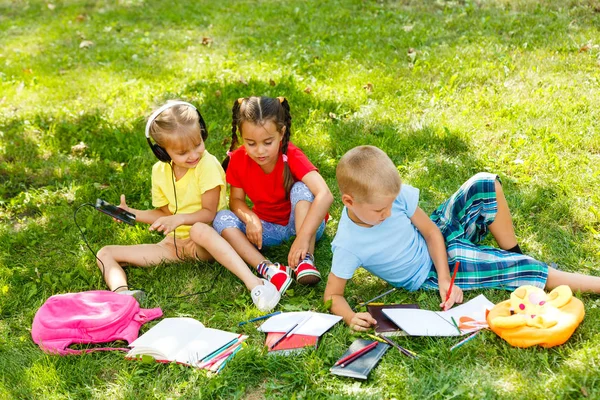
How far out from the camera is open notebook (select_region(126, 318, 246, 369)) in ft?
10.0

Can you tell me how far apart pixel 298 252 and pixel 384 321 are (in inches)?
29.8

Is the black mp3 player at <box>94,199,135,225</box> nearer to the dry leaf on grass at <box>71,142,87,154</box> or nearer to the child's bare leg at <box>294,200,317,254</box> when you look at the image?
the child's bare leg at <box>294,200,317,254</box>

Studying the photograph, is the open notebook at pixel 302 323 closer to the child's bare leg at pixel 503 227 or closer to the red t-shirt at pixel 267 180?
the red t-shirt at pixel 267 180

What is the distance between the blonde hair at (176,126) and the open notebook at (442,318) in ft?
5.28

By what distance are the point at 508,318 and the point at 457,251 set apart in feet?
2.03

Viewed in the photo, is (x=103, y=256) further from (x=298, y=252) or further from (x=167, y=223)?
(x=298, y=252)

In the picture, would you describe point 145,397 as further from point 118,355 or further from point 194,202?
point 194,202

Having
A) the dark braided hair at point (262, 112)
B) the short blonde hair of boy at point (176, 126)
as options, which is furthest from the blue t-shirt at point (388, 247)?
the short blonde hair of boy at point (176, 126)

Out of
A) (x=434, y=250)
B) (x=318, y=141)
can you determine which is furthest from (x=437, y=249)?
(x=318, y=141)

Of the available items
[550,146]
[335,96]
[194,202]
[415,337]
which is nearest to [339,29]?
[335,96]

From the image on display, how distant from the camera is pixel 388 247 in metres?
3.29

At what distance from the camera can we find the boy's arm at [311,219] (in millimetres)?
3670

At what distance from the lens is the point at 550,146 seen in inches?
179

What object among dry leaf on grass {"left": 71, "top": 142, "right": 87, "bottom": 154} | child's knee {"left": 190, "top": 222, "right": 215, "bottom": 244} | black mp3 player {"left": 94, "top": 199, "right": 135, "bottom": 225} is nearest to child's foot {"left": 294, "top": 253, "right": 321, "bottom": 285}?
child's knee {"left": 190, "top": 222, "right": 215, "bottom": 244}
